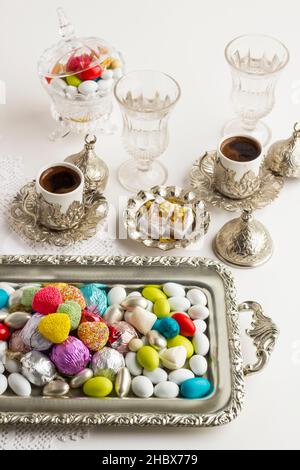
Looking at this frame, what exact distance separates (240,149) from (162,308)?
43cm

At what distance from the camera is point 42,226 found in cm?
157

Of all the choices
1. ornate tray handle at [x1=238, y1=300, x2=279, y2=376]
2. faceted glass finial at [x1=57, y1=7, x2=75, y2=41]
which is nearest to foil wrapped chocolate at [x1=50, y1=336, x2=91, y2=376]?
ornate tray handle at [x1=238, y1=300, x2=279, y2=376]

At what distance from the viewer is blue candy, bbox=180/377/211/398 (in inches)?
50.3

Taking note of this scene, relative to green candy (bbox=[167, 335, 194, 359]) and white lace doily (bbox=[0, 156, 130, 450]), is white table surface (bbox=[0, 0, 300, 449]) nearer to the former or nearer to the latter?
white lace doily (bbox=[0, 156, 130, 450])

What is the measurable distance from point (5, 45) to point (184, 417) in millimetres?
1131

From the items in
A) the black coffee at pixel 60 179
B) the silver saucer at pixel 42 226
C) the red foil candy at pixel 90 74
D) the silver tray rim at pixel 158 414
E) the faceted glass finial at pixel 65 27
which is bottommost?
the silver tray rim at pixel 158 414

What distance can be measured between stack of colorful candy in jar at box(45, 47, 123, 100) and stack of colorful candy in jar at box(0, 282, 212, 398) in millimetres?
491

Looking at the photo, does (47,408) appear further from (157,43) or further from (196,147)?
(157,43)

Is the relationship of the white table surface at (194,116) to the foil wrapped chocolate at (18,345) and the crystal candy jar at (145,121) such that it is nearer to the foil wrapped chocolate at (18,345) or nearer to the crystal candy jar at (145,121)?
the crystal candy jar at (145,121)

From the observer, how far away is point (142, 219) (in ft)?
5.08

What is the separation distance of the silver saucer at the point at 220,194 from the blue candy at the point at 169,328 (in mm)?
371

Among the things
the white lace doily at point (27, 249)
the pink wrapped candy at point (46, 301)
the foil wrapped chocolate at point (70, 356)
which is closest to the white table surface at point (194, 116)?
the white lace doily at point (27, 249)

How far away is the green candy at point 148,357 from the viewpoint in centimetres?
130
